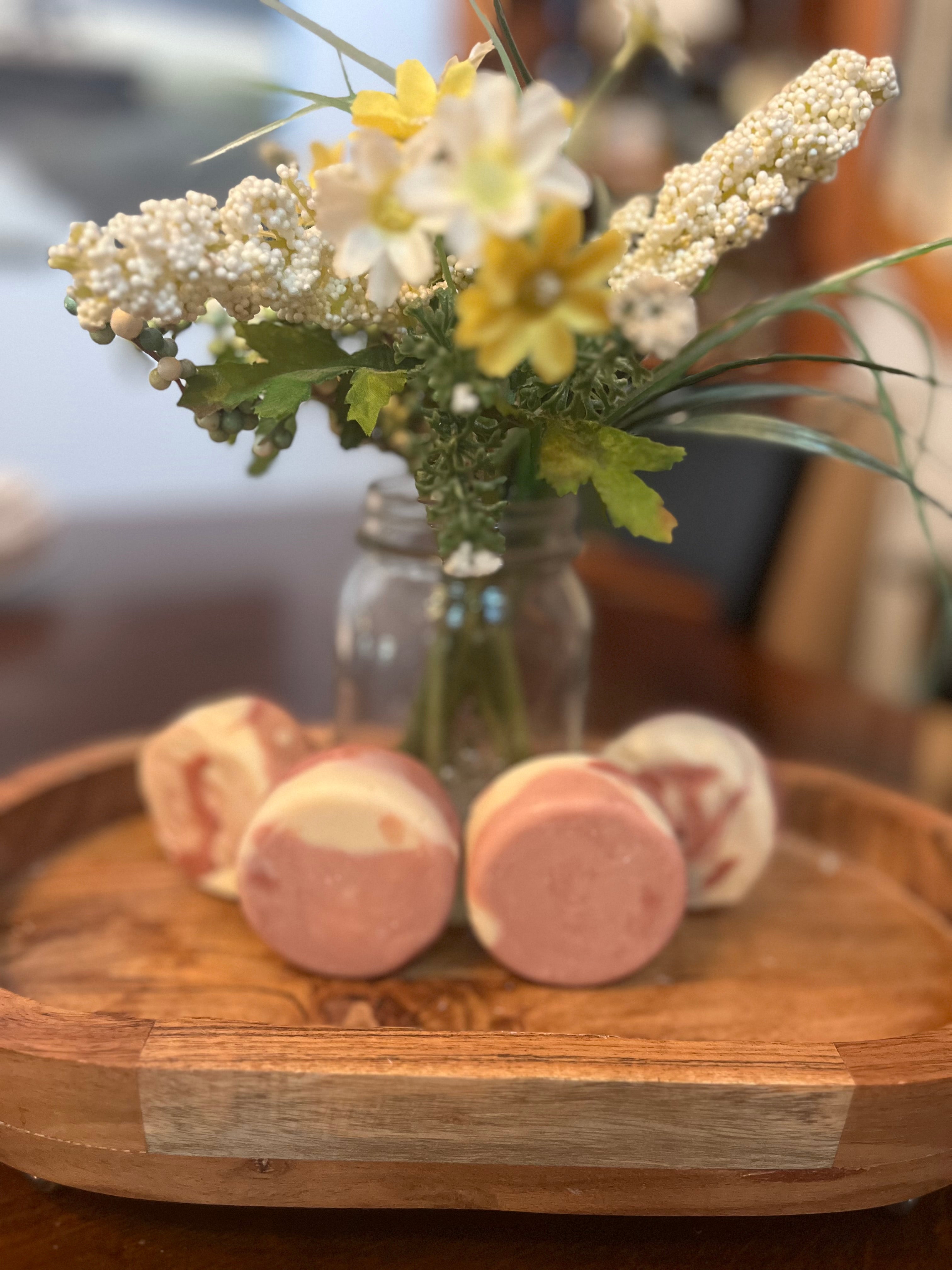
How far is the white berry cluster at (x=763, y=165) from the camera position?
0.40 m

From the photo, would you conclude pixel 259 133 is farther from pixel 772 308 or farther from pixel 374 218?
pixel 772 308

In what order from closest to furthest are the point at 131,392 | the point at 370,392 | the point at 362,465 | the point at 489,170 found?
the point at 489,170, the point at 370,392, the point at 131,392, the point at 362,465

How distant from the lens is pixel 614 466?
0.40 metres

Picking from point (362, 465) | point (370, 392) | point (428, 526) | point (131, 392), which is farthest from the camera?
point (362, 465)

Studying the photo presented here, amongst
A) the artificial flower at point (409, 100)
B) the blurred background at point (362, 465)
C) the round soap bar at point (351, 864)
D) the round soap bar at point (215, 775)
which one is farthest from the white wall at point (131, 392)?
the artificial flower at point (409, 100)

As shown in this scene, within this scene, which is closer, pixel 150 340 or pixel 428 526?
pixel 150 340

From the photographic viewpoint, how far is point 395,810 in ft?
1.58

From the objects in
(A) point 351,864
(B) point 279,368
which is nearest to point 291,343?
(B) point 279,368

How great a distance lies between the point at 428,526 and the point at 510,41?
0.71 ft

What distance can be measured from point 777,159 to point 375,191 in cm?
18

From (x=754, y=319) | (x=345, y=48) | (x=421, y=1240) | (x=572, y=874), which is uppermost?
(x=345, y=48)

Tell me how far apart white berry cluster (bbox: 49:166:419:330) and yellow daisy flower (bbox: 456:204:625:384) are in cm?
11

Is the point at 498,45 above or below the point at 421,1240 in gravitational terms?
above

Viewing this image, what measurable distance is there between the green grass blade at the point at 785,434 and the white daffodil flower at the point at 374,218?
0.17 metres
